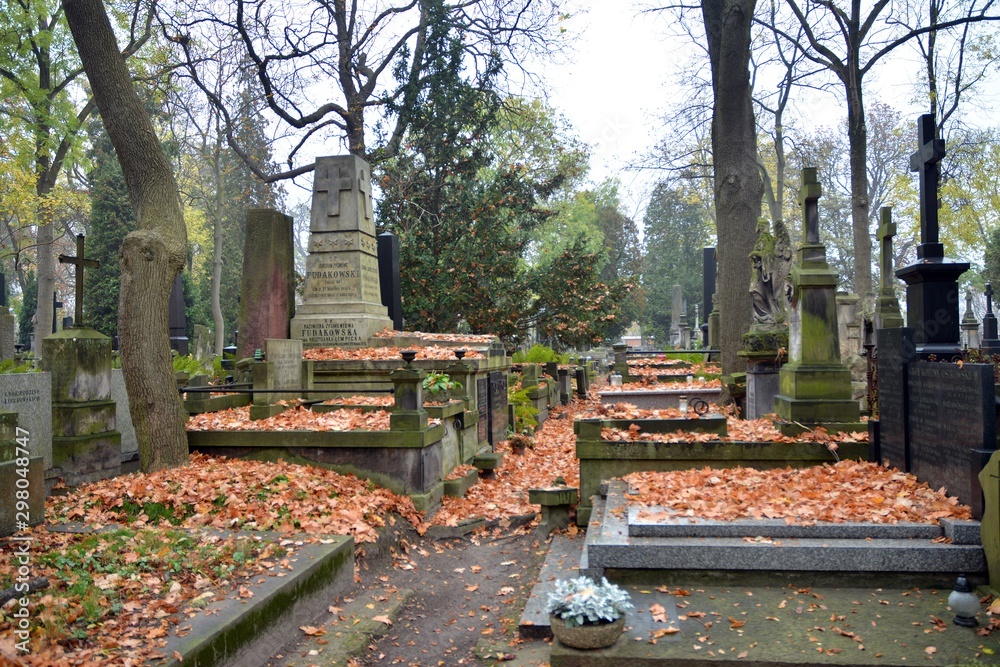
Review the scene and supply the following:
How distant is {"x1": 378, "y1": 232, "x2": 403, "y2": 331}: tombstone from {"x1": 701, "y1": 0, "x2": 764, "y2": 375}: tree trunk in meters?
7.81

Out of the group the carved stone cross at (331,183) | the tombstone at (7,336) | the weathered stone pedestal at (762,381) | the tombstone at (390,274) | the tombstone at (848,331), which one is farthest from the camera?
the tombstone at (7,336)

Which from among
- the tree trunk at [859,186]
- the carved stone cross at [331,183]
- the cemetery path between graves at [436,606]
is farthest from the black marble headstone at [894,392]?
the tree trunk at [859,186]

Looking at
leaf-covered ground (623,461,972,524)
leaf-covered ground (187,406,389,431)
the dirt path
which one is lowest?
the dirt path

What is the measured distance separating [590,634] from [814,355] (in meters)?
5.45

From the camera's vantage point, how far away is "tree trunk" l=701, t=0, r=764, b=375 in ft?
45.3

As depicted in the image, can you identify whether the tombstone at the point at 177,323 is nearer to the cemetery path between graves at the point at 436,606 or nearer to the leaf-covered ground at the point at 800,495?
the cemetery path between graves at the point at 436,606

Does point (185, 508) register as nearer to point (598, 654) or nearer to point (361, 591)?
point (361, 591)

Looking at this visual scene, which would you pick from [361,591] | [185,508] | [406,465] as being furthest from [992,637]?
[185,508]

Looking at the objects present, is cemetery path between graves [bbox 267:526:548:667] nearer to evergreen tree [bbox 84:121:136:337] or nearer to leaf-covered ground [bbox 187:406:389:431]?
leaf-covered ground [bbox 187:406:389:431]

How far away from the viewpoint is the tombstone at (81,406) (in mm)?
7434

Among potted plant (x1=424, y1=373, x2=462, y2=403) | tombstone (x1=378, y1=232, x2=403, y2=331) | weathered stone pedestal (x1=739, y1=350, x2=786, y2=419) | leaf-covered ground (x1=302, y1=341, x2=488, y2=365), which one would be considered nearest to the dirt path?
potted plant (x1=424, y1=373, x2=462, y2=403)

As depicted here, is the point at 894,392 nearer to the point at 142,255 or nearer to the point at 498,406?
the point at 498,406

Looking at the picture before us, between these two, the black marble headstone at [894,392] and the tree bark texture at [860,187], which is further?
the tree bark texture at [860,187]

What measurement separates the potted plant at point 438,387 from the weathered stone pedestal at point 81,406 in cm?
392
